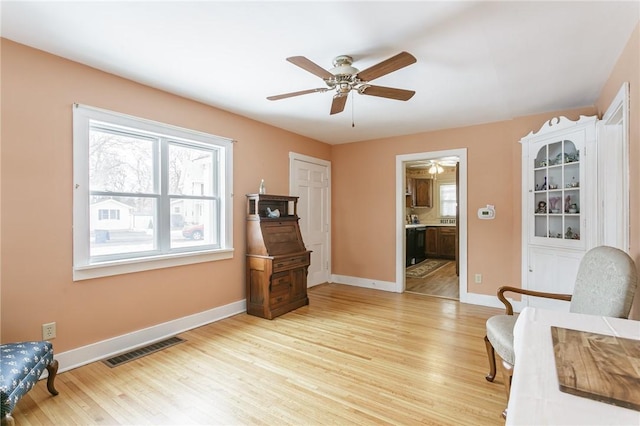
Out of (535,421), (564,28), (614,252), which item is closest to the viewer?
(535,421)

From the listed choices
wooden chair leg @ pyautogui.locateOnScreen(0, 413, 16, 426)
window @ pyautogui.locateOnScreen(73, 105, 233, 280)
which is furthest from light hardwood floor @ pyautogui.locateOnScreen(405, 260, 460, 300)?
wooden chair leg @ pyautogui.locateOnScreen(0, 413, 16, 426)

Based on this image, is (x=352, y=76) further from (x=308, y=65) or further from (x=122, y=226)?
(x=122, y=226)

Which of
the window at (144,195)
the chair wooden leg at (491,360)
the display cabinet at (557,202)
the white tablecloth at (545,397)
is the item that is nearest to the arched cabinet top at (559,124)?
the display cabinet at (557,202)

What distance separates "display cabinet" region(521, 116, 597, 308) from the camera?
3043 millimetres

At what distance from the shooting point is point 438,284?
5.32 meters

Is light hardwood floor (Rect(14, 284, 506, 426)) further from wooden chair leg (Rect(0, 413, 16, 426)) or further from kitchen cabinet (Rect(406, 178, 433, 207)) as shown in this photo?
kitchen cabinet (Rect(406, 178, 433, 207))

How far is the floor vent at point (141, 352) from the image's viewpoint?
2605mm

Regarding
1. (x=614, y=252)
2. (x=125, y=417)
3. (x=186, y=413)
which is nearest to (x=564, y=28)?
(x=614, y=252)

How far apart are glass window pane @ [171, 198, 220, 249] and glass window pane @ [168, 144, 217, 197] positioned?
0.12 m

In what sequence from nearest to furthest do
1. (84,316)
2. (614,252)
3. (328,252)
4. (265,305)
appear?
1. (614,252)
2. (84,316)
3. (265,305)
4. (328,252)

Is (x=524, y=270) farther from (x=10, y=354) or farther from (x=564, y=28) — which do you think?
(x=10, y=354)

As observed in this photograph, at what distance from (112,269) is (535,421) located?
3061 millimetres

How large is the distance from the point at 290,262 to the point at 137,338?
1.74 m

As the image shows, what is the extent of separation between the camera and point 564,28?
6.69 ft
